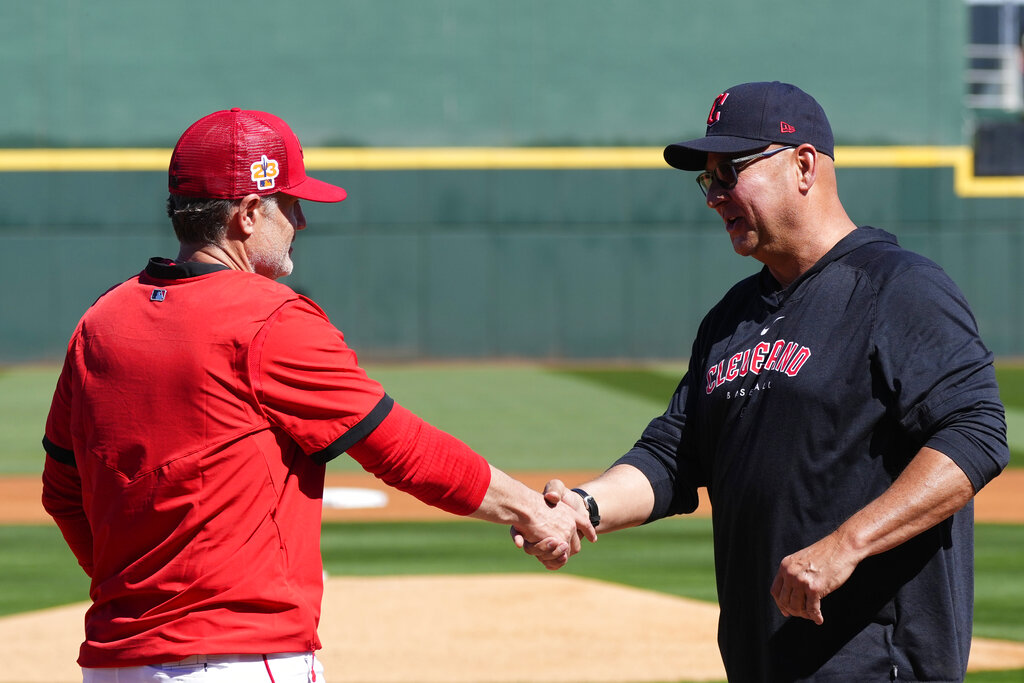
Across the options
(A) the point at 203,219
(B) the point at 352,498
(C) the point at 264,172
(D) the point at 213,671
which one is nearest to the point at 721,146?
(C) the point at 264,172

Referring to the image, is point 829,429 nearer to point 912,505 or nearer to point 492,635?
point 912,505

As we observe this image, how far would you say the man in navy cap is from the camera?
2.78 metres

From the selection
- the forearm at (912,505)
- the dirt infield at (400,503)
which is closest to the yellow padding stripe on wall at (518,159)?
the dirt infield at (400,503)

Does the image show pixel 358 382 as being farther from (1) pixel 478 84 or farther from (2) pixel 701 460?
(1) pixel 478 84

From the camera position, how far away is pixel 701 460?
3.56 m

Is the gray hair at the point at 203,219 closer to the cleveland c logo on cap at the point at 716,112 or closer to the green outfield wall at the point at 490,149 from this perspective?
the cleveland c logo on cap at the point at 716,112

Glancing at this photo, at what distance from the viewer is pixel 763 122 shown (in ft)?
10.4

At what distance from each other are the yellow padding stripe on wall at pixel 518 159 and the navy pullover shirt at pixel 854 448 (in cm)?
2212

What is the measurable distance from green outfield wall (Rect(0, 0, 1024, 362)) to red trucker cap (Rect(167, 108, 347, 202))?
71.5ft

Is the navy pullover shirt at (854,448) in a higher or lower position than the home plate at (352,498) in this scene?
higher

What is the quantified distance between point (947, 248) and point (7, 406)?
17.3 meters

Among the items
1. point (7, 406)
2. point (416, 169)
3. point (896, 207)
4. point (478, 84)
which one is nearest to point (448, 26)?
point (478, 84)

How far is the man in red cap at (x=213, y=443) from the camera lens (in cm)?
269

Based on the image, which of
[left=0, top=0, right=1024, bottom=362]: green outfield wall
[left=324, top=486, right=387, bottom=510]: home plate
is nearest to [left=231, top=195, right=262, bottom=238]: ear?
[left=324, top=486, right=387, bottom=510]: home plate
